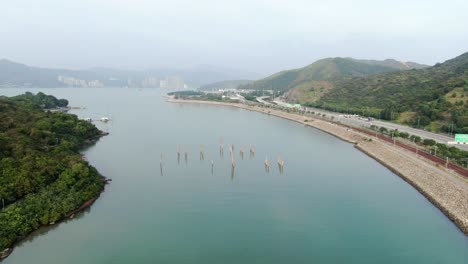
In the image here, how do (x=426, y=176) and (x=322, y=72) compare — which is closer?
(x=426, y=176)

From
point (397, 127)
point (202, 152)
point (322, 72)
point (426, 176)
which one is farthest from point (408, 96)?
point (322, 72)

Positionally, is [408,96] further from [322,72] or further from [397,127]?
[322,72]

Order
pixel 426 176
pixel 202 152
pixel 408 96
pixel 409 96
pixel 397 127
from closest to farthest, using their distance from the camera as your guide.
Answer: pixel 426 176 → pixel 202 152 → pixel 397 127 → pixel 409 96 → pixel 408 96

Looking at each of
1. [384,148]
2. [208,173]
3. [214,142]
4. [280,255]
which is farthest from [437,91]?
[280,255]

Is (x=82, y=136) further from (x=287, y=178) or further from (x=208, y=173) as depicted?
(x=287, y=178)

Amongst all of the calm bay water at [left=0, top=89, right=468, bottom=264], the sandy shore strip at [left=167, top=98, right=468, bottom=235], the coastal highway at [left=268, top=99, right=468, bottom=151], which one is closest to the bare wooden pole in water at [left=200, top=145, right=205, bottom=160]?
the calm bay water at [left=0, top=89, right=468, bottom=264]

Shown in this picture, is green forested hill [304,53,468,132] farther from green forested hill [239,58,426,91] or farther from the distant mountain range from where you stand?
A: green forested hill [239,58,426,91]
